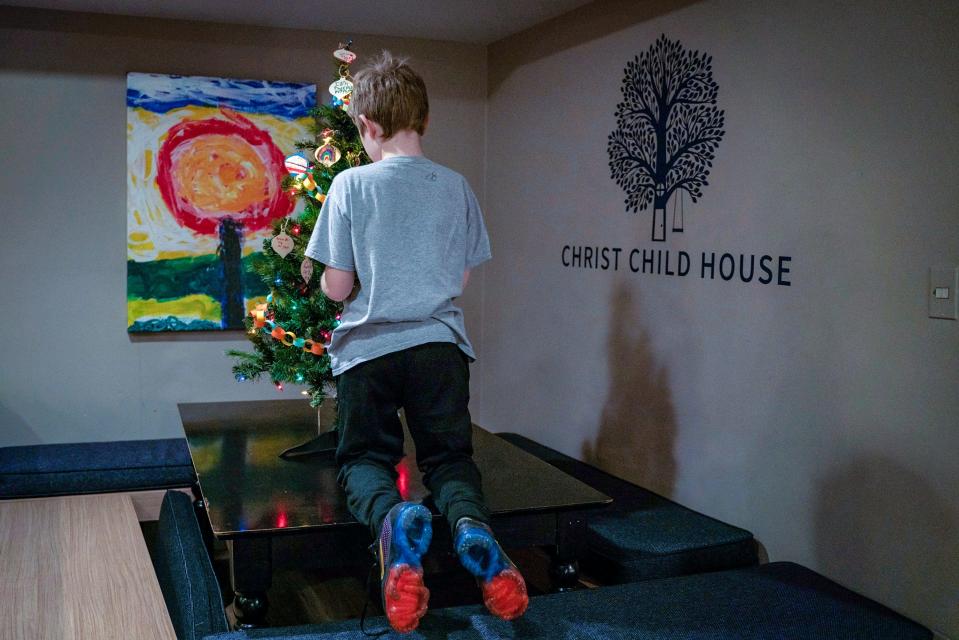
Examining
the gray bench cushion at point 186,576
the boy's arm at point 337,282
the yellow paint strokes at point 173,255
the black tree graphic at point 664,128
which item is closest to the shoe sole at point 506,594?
the gray bench cushion at point 186,576

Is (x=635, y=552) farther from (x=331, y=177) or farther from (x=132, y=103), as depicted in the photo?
(x=132, y=103)

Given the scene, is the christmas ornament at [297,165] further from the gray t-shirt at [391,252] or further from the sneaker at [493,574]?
the sneaker at [493,574]

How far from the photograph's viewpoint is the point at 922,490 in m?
2.49

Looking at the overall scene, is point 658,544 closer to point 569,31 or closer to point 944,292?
point 944,292

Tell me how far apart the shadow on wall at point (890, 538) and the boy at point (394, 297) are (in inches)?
44.3

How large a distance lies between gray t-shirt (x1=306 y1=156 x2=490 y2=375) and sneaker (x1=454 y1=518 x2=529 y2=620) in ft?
1.74

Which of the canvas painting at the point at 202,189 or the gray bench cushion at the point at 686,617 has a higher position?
the canvas painting at the point at 202,189

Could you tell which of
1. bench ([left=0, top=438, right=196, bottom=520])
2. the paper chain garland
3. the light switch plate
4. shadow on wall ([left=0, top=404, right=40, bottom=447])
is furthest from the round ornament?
shadow on wall ([left=0, top=404, right=40, bottom=447])

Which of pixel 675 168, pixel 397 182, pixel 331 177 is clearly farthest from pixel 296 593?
pixel 675 168

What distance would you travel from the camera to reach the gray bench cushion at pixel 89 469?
384 cm

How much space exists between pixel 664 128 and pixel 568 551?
1618mm

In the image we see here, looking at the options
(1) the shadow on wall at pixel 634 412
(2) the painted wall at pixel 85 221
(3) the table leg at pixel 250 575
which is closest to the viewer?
(3) the table leg at pixel 250 575

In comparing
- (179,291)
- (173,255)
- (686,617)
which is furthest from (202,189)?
(686,617)

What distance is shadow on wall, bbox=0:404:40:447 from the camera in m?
4.35
